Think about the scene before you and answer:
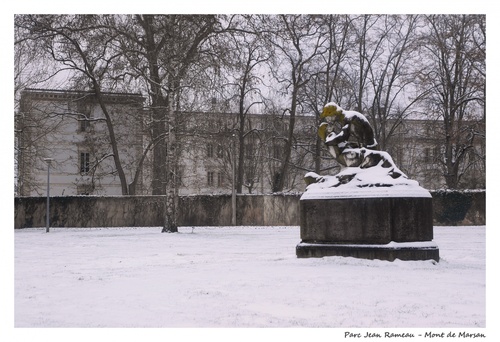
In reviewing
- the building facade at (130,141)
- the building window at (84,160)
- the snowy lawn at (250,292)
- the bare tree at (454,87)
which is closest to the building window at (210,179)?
the building facade at (130,141)

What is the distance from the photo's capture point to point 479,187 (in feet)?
121

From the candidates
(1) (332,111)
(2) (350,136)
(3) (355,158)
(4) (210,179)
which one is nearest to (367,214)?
(3) (355,158)

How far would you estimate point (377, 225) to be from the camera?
13.0m

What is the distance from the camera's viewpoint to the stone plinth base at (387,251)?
1282 cm

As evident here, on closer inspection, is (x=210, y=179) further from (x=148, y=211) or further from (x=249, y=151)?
(x=148, y=211)

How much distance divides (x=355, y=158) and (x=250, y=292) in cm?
571

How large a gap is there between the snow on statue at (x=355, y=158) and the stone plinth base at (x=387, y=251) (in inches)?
48.3

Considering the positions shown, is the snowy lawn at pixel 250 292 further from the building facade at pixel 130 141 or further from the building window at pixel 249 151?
the building window at pixel 249 151

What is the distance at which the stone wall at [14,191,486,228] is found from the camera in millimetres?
36906

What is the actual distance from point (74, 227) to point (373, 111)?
1853 cm

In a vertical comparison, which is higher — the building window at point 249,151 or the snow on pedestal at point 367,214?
the building window at point 249,151

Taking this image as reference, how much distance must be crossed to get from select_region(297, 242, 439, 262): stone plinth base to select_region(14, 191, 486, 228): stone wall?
23.4 m

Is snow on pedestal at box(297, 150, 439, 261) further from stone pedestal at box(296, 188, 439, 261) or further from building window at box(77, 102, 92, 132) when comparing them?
building window at box(77, 102, 92, 132)
